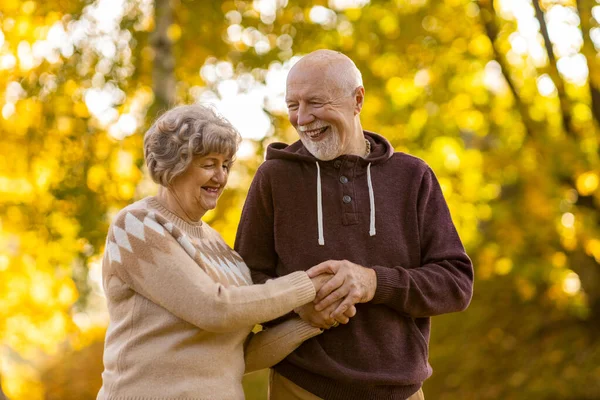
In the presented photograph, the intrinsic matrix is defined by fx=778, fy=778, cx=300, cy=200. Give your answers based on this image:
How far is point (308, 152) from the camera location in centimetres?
276

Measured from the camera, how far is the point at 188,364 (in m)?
2.29

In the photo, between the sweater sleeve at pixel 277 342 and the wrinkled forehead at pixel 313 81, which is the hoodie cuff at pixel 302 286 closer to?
the sweater sleeve at pixel 277 342

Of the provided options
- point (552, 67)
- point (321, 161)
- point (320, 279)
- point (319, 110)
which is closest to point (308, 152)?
point (321, 161)

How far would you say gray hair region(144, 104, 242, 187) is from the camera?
95.2 inches

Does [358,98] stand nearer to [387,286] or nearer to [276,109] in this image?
[387,286]

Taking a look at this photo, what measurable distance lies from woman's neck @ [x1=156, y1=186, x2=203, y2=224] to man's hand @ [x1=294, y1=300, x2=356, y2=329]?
47 cm

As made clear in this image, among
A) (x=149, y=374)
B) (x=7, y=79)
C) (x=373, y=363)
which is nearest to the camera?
(x=149, y=374)

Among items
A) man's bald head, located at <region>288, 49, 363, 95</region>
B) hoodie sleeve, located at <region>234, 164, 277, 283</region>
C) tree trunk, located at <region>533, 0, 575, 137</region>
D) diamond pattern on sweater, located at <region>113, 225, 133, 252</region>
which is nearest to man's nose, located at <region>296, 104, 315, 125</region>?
man's bald head, located at <region>288, 49, 363, 95</region>

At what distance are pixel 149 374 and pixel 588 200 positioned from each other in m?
4.74

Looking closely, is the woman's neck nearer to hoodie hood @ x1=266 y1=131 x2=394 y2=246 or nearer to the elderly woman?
the elderly woman

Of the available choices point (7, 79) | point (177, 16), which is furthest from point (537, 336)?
point (7, 79)

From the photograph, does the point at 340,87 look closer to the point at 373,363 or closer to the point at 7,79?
the point at 373,363

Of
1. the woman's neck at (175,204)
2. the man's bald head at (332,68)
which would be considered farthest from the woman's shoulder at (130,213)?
the man's bald head at (332,68)

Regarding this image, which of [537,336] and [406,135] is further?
[537,336]
